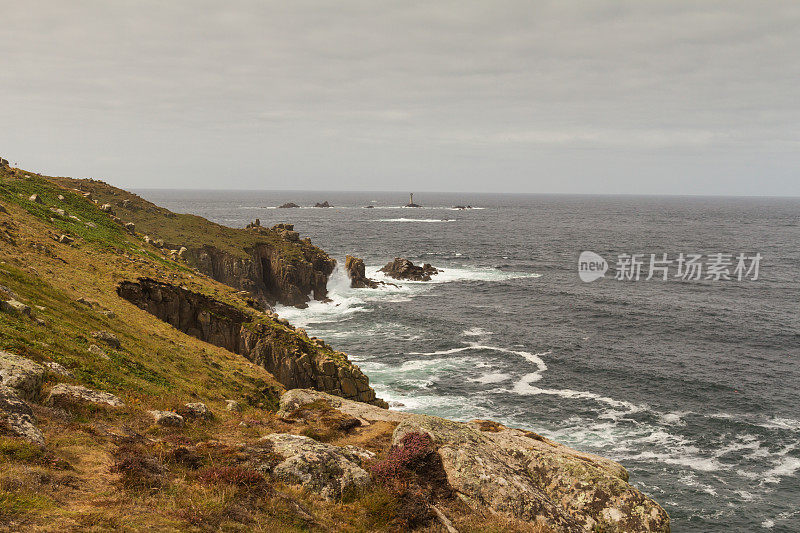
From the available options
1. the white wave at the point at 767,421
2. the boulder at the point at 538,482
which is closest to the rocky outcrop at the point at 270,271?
the white wave at the point at 767,421

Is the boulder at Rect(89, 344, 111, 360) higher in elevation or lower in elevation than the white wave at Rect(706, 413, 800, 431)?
higher

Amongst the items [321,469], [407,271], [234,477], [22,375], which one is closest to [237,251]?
[407,271]

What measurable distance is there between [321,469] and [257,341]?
24542mm

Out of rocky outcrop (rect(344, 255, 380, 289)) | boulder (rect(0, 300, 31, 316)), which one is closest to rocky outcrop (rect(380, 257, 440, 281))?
rocky outcrop (rect(344, 255, 380, 289))

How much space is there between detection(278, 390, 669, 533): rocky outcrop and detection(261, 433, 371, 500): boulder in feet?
7.69

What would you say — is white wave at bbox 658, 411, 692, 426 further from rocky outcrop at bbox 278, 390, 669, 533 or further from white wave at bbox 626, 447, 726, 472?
rocky outcrop at bbox 278, 390, 669, 533

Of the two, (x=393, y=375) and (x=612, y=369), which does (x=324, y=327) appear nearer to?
(x=393, y=375)

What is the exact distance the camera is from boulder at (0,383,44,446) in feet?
38.3

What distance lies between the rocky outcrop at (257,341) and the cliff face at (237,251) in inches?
1436

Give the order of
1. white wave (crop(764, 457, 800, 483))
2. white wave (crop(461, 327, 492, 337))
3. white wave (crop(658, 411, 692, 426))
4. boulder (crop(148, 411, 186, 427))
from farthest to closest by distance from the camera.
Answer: white wave (crop(461, 327, 492, 337))
white wave (crop(658, 411, 692, 426))
white wave (crop(764, 457, 800, 483))
boulder (crop(148, 411, 186, 427))

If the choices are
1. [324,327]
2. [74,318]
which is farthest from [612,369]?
[74,318]

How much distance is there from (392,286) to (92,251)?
6351 cm

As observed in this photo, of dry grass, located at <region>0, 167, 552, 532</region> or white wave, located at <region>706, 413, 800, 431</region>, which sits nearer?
dry grass, located at <region>0, 167, 552, 532</region>

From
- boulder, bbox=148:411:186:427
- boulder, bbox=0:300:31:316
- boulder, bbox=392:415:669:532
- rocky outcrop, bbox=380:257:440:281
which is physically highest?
boulder, bbox=0:300:31:316
